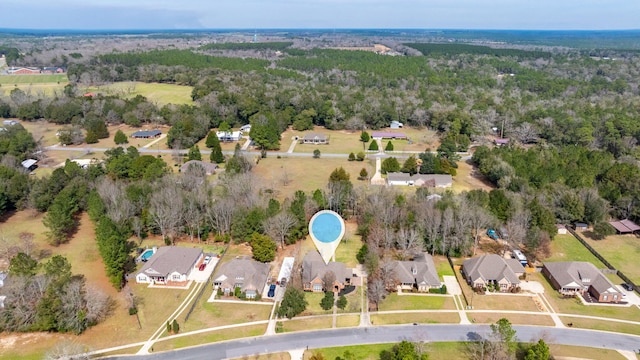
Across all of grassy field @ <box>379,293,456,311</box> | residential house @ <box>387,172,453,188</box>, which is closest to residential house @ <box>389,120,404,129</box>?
residential house @ <box>387,172,453,188</box>

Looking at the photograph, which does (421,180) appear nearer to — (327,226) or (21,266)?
(327,226)

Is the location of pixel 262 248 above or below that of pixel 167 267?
above

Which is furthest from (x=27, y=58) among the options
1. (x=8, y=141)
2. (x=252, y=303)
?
(x=252, y=303)

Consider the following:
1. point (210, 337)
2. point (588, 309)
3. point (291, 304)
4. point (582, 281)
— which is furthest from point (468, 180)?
point (210, 337)

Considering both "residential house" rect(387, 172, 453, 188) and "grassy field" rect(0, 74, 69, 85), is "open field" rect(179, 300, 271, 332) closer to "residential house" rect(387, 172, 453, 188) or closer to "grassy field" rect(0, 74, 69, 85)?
"residential house" rect(387, 172, 453, 188)

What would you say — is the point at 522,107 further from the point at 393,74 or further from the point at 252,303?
the point at 252,303

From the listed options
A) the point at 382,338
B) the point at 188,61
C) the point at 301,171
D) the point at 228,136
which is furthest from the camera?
the point at 188,61

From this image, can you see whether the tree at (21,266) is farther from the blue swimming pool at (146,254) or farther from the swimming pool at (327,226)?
the swimming pool at (327,226)
